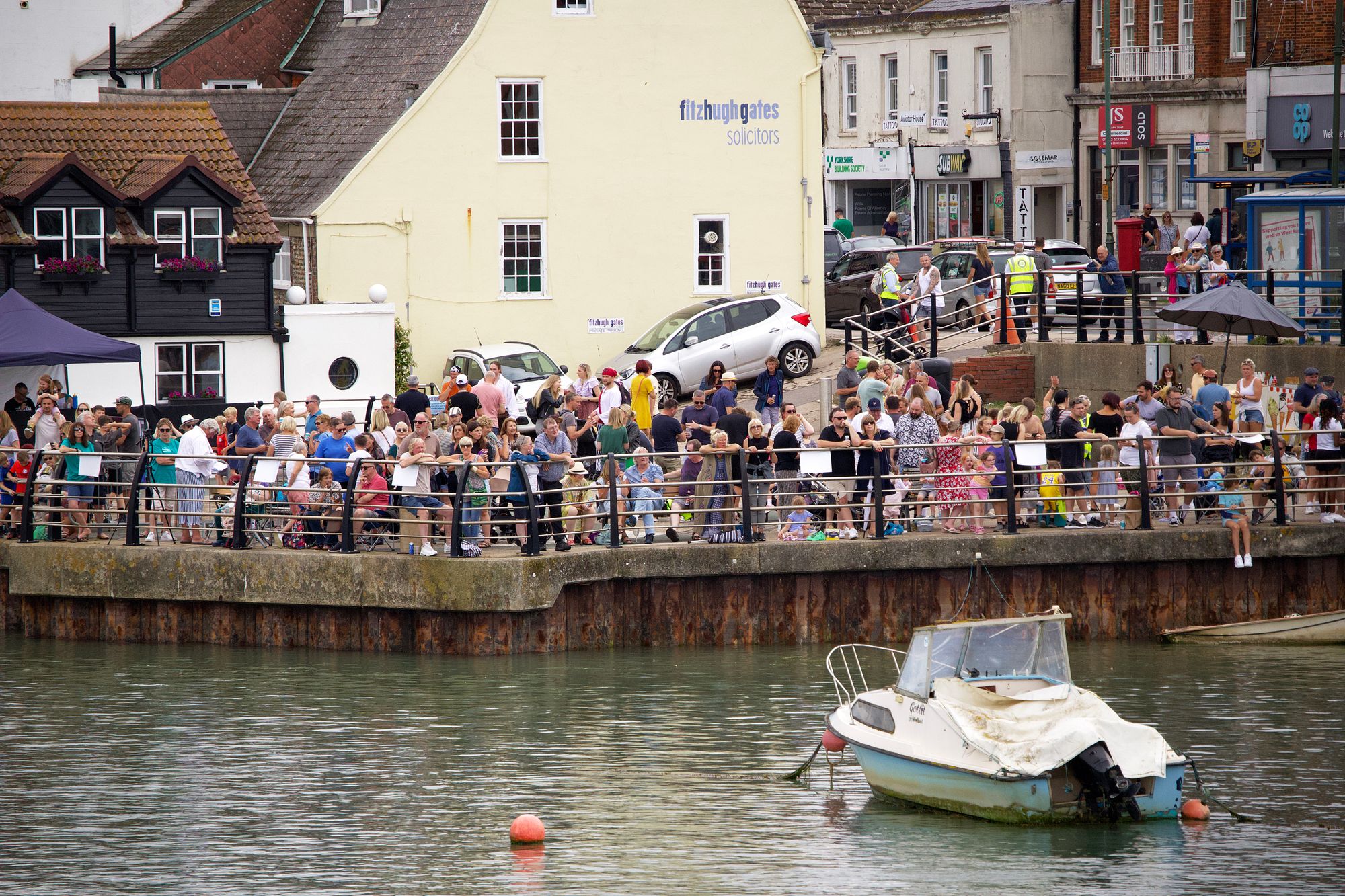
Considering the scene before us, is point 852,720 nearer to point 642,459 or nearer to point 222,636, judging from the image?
point 642,459

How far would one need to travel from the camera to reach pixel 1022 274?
32.7m

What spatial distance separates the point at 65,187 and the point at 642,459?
14488 mm

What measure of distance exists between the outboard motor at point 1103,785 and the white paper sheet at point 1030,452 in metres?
6.89

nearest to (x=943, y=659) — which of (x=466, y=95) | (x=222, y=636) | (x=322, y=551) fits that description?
(x=322, y=551)

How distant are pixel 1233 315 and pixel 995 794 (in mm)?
13487

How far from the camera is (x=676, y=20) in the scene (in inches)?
1522

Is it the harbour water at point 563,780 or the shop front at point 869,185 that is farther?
the shop front at point 869,185

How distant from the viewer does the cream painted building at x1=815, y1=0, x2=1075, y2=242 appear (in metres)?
52.5

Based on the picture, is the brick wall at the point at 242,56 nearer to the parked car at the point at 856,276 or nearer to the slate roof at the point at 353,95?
the slate roof at the point at 353,95

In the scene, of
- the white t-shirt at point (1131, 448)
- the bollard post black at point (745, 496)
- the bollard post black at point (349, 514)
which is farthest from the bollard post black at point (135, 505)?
the white t-shirt at point (1131, 448)

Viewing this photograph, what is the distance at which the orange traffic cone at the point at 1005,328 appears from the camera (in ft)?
105

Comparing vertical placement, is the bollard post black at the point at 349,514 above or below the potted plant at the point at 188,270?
below

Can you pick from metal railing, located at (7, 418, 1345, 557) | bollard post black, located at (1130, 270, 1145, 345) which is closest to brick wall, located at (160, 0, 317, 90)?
bollard post black, located at (1130, 270, 1145, 345)

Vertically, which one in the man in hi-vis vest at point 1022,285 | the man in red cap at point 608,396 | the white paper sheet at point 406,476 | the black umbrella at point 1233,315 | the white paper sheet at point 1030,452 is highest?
the man in hi-vis vest at point 1022,285
